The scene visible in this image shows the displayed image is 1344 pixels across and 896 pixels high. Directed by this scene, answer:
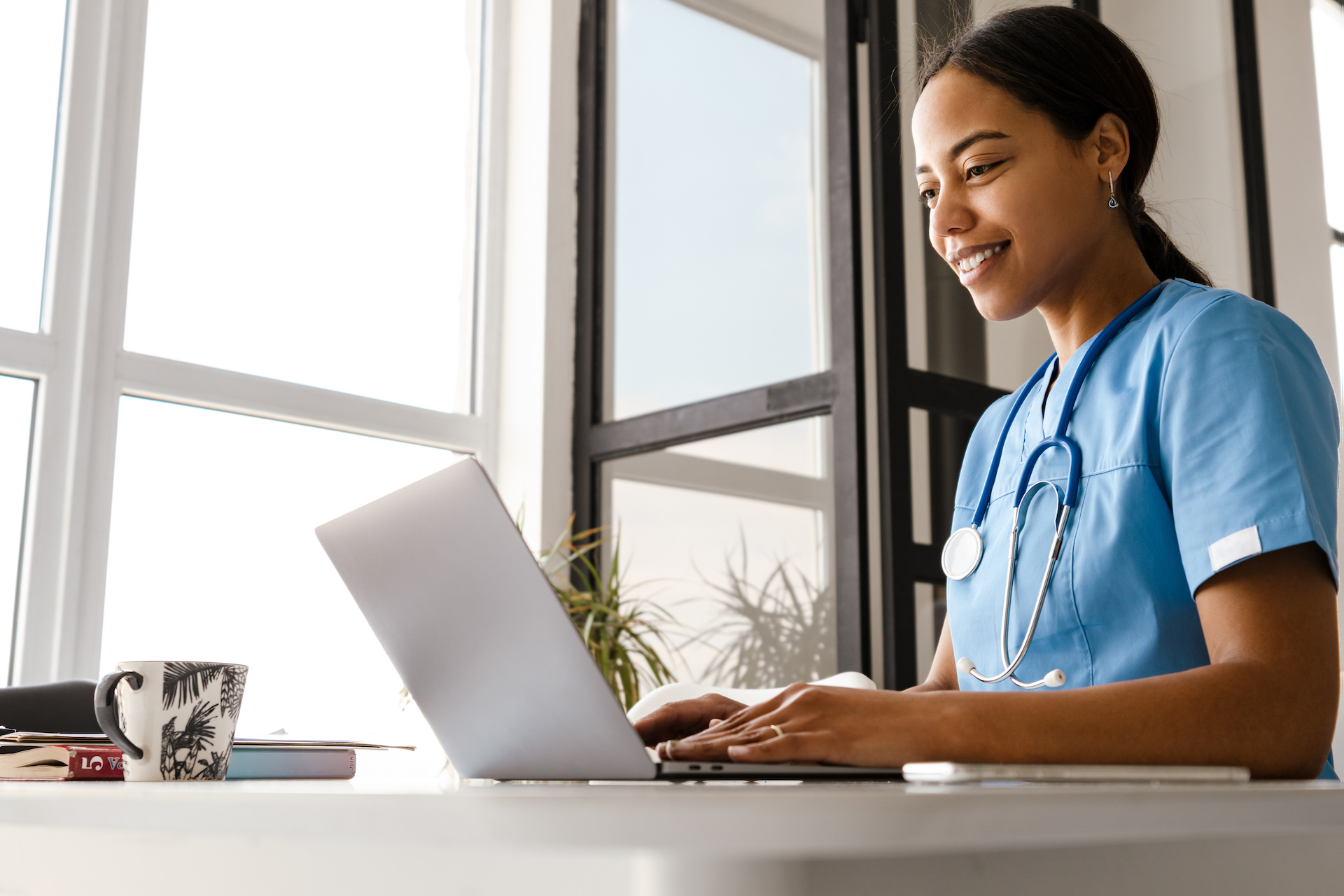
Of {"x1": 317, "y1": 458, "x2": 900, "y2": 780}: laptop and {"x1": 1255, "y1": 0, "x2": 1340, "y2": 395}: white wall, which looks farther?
{"x1": 1255, "y1": 0, "x2": 1340, "y2": 395}: white wall

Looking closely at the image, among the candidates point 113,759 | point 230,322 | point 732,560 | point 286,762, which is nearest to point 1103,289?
point 286,762

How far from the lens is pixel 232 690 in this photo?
0.85 meters

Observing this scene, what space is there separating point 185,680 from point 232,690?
0.05 m

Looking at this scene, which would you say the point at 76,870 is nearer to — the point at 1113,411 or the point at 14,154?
the point at 1113,411

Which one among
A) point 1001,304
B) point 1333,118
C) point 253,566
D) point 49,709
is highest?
point 1333,118

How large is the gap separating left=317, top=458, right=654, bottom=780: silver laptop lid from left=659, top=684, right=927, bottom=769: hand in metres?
0.06

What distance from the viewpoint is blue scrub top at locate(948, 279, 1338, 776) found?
86 cm

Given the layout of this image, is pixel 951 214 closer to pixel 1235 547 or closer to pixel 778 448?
pixel 1235 547

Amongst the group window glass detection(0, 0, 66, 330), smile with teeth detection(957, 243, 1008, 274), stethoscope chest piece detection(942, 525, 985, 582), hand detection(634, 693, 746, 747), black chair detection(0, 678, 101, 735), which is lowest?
black chair detection(0, 678, 101, 735)

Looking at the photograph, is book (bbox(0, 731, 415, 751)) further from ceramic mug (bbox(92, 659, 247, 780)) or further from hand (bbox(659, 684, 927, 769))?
hand (bbox(659, 684, 927, 769))

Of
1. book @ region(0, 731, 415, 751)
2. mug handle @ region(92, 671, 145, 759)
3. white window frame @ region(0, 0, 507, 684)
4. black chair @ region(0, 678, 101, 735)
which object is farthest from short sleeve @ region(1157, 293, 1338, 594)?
white window frame @ region(0, 0, 507, 684)

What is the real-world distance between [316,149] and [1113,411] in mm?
3020

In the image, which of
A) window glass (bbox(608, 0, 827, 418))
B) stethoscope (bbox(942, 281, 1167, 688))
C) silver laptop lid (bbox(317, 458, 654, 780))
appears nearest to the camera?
silver laptop lid (bbox(317, 458, 654, 780))

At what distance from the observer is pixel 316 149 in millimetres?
3494
